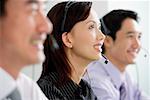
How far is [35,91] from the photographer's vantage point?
1.09 meters

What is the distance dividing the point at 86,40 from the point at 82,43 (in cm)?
Result: 2

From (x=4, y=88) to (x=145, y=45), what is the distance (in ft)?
4.49

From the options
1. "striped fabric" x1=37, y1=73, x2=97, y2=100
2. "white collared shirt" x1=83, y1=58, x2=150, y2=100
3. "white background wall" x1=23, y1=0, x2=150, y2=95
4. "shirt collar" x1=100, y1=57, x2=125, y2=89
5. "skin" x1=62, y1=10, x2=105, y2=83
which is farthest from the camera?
"white background wall" x1=23, y1=0, x2=150, y2=95

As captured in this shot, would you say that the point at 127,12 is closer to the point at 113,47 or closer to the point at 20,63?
the point at 113,47

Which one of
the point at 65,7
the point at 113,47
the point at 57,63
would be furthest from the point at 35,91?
the point at 113,47

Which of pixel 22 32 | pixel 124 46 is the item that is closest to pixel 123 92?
pixel 124 46

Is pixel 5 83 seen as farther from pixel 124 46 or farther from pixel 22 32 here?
pixel 124 46

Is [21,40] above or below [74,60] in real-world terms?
above

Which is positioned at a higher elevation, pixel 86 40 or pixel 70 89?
pixel 86 40

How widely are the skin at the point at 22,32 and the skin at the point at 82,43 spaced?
57 cm

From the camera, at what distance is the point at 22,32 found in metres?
0.73

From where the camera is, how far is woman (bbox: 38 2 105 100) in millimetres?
1284

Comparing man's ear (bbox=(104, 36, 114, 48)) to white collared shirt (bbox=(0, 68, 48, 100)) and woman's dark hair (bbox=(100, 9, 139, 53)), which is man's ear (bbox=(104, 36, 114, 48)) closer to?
woman's dark hair (bbox=(100, 9, 139, 53))

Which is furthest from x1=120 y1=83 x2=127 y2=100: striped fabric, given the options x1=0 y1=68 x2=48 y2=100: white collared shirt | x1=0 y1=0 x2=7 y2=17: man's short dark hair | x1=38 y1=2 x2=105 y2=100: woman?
x1=0 y1=0 x2=7 y2=17: man's short dark hair
